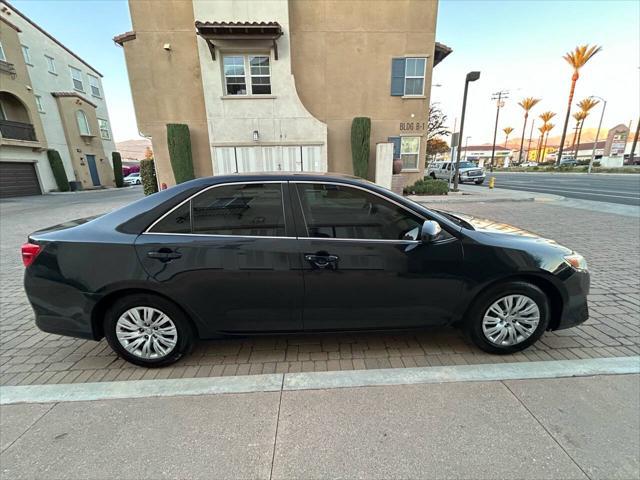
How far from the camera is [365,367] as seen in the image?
257 centimetres

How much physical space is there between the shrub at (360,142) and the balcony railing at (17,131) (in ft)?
69.2

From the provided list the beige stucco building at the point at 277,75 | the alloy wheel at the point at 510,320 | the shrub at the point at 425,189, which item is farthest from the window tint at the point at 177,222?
the shrub at the point at 425,189

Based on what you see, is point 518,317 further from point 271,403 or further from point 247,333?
point 247,333

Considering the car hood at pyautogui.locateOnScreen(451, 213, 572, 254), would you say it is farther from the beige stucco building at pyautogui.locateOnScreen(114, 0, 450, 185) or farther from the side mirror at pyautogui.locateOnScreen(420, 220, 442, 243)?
the beige stucco building at pyautogui.locateOnScreen(114, 0, 450, 185)

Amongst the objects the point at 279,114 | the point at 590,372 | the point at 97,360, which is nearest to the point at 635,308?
the point at 590,372

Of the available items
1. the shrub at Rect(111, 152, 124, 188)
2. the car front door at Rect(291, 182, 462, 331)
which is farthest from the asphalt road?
the shrub at Rect(111, 152, 124, 188)

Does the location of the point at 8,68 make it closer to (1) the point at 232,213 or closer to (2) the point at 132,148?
(1) the point at 232,213

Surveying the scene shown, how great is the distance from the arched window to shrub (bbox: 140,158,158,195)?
53.0 ft

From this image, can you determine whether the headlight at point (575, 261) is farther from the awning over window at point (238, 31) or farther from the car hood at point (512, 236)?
the awning over window at point (238, 31)

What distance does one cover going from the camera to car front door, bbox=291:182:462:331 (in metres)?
2.41

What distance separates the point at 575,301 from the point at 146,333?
380cm

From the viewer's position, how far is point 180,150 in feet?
40.2

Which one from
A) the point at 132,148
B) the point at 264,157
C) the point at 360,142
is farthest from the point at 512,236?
the point at 132,148

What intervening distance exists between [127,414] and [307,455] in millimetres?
1349
